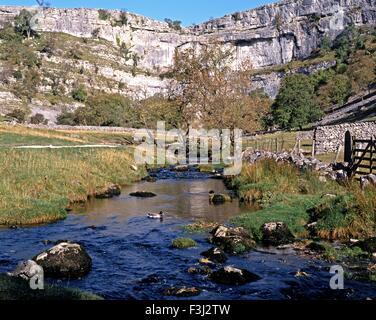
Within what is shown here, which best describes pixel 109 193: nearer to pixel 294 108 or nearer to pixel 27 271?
pixel 27 271

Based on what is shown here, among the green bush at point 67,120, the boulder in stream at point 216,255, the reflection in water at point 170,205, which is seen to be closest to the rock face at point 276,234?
the boulder in stream at point 216,255

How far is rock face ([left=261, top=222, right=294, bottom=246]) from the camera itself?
16.9 metres

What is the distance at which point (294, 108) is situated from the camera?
9025 cm

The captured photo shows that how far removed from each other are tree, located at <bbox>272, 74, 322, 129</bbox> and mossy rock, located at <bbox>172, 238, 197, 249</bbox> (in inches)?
2941

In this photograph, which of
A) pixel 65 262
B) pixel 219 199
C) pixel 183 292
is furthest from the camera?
pixel 219 199

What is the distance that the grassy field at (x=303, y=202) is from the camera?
1692 cm

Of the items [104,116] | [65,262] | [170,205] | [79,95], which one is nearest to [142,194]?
[170,205]

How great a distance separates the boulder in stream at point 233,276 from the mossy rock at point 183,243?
3.70 m

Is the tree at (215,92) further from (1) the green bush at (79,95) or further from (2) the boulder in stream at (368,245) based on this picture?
(1) the green bush at (79,95)

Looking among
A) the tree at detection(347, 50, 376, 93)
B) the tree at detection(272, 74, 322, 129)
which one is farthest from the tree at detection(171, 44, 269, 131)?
the tree at detection(347, 50, 376, 93)

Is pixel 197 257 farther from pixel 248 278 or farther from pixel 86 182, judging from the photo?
pixel 86 182

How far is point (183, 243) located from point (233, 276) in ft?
14.1

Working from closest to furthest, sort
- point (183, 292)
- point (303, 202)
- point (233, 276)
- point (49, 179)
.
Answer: point (183, 292) → point (233, 276) → point (303, 202) → point (49, 179)
